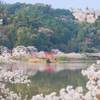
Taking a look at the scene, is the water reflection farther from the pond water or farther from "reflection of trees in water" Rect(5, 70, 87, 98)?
"reflection of trees in water" Rect(5, 70, 87, 98)

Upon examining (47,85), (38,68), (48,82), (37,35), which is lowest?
(38,68)

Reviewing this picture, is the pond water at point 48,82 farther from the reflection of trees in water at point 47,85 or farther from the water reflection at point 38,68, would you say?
the water reflection at point 38,68

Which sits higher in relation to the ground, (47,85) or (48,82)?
(47,85)

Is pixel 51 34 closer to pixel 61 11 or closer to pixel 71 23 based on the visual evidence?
pixel 71 23

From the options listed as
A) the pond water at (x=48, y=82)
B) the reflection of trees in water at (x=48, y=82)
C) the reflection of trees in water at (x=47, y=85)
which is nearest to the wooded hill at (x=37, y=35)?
the pond water at (x=48, y=82)

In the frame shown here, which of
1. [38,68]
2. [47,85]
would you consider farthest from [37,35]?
[47,85]

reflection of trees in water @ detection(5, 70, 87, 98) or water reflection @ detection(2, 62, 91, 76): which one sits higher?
reflection of trees in water @ detection(5, 70, 87, 98)

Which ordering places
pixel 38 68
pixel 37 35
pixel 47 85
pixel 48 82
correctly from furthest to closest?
pixel 37 35 < pixel 38 68 < pixel 48 82 < pixel 47 85

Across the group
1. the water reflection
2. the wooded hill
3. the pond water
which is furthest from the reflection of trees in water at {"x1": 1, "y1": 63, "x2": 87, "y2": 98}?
the wooded hill

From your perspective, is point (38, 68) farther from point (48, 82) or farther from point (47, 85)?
point (47, 85)

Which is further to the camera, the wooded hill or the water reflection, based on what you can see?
the wooded hill

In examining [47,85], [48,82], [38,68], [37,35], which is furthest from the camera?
[37,35]

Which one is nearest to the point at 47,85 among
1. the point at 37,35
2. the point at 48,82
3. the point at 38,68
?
the point at 48,82

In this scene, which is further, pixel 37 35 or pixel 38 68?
pixel 37 35
